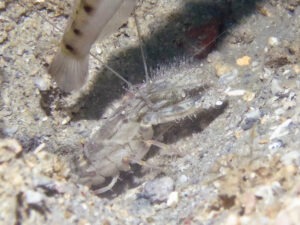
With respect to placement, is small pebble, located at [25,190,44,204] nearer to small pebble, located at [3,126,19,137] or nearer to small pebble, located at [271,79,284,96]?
small pebble, located at [3,126,19,137]

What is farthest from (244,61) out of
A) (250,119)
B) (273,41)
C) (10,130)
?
(10,130)

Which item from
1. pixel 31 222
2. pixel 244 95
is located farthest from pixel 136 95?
pixel 31 222

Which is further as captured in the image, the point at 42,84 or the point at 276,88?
the point at 42,84

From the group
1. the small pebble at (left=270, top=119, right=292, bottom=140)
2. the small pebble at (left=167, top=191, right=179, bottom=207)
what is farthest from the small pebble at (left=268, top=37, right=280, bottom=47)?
the small pebble at (left=167, top=191, right=179, bottom=207)

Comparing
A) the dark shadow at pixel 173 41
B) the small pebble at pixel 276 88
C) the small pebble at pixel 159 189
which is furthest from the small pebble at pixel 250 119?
the dark shadow at pixel 173 41

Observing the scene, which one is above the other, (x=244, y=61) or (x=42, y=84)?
(x=42, y=84)

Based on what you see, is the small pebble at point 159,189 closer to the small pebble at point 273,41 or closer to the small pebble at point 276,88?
the small pebble at point 276,88

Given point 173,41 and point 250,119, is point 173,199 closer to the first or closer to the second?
point 250,119
